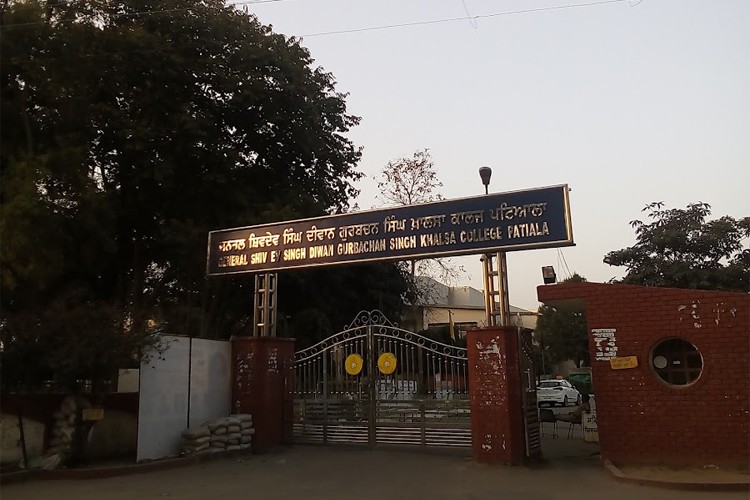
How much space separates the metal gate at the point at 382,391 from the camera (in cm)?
1241

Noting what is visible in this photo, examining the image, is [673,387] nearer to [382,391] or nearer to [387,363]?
[387,363]

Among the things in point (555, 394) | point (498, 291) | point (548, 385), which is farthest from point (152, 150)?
point (548, 385)

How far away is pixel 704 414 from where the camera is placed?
32.9 ft

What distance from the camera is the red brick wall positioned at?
32.4 feet

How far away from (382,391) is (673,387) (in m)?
5.66

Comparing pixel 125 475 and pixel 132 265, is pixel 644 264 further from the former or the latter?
pixel 125 475

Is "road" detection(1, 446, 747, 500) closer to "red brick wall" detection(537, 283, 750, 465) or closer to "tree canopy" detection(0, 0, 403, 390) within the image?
"red brick wall" detection(537, 283, 750, 465)

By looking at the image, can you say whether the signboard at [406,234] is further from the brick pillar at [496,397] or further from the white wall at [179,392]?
the white wall at [179,392]

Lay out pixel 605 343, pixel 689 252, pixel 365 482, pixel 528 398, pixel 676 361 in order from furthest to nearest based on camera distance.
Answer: pixel 689 252
pixel 528 398
pixel 605 343
pixel 676 361
pixel 365 482

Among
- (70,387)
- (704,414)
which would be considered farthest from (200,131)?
(704,414)

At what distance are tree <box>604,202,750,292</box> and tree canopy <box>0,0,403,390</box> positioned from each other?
11.9 meters

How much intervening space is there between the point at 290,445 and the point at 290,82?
1044 centimetres

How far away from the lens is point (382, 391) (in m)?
13.3

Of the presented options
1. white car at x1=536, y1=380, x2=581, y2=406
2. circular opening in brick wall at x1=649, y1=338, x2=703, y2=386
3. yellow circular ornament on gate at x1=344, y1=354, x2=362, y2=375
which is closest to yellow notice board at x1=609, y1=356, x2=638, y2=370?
circular opening in brick wall at x1=649, y1=338, x2=703, y2=386
